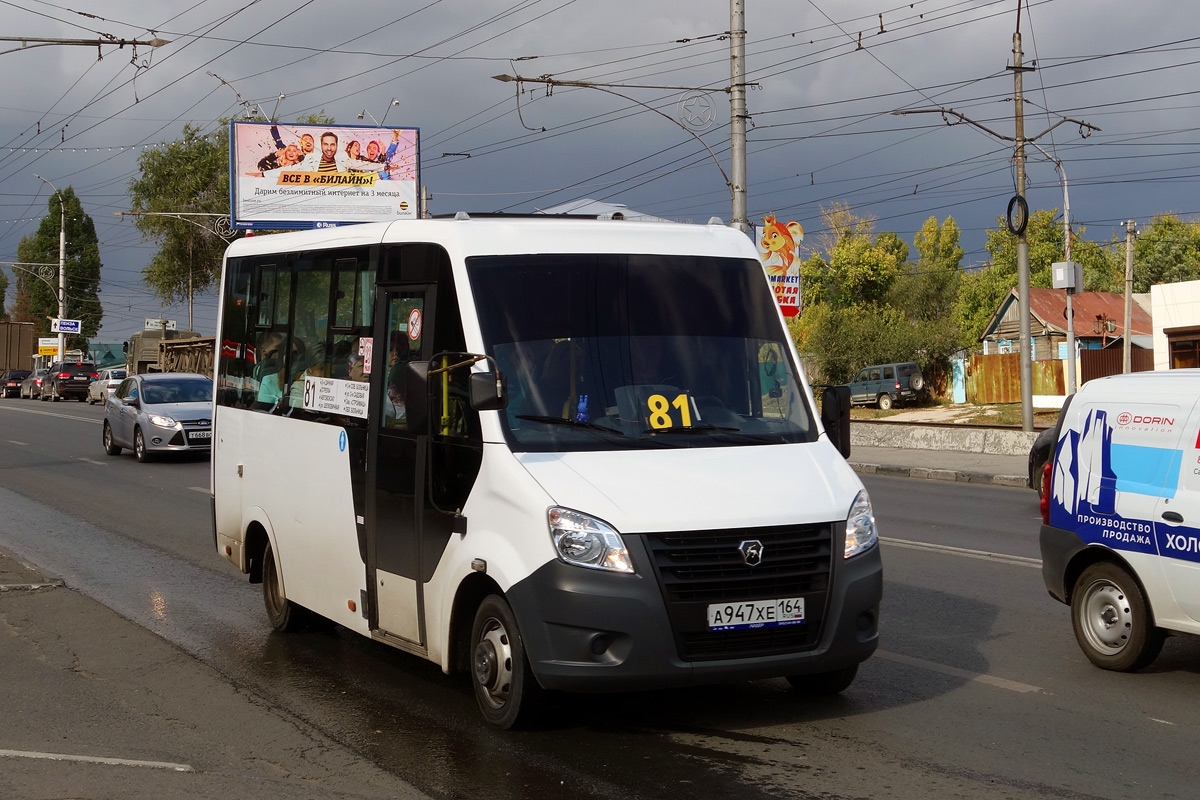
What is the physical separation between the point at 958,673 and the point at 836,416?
1.68 meters

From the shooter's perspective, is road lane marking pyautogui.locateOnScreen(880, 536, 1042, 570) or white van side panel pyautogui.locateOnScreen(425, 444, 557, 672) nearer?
white van side panel pyautogui.locateOnScreen(425, 444, 557, 672)

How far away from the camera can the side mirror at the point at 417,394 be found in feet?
19.5

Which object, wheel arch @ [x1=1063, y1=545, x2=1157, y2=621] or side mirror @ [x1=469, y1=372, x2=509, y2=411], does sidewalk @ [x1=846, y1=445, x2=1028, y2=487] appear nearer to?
wheel arch @ [x1=1063, y1=545, x2=1157, y2=621]

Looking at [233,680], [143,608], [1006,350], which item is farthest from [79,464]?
[1006,350]

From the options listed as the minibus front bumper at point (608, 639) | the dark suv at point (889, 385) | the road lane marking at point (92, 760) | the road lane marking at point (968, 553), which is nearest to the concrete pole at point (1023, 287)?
the road lane marking at point (968, 553)

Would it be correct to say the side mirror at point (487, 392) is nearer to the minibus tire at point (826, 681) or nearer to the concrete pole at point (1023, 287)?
the minibus tire at point (826, 681)

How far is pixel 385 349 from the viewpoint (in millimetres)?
6938

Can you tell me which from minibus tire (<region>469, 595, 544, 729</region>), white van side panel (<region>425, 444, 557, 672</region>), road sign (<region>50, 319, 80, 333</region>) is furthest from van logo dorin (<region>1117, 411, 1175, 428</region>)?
road sign (<region>50, 319, 80, 333</region>)

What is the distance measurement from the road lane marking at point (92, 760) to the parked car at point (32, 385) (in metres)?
68.2

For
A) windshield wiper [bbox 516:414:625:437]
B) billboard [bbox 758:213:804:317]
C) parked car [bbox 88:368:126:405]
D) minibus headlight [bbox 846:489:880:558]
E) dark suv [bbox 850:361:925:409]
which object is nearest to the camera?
minibus headlight [bbox 846:489:880:558]

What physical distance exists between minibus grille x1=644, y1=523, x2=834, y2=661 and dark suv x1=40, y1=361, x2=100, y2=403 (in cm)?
6487

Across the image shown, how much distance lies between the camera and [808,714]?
20.5 ft

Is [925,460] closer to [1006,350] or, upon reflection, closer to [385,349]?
[385,349]

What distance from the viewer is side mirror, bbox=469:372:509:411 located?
579 cm
